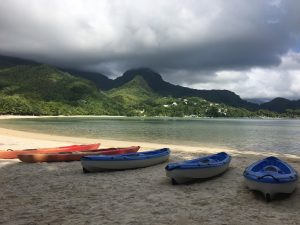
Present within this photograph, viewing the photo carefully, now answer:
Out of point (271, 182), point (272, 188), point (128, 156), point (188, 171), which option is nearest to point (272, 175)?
point (271, 182)

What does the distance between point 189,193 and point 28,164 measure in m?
11.7

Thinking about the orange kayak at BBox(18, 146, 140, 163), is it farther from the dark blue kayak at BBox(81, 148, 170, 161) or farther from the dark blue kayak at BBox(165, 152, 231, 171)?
the dark blue kayak at BBox(165, 152, 231, 171)

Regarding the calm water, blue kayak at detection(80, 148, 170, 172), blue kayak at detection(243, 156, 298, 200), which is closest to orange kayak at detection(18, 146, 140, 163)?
blue kayak at detection(80, 148, 170, 172)

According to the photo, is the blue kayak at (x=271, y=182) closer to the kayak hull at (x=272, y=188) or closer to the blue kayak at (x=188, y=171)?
the kayak hull at (x=272, y=188)

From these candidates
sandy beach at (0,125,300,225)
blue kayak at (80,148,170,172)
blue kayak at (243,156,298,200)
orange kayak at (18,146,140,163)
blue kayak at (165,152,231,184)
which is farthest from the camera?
orange kayak at (18,146,140,163)

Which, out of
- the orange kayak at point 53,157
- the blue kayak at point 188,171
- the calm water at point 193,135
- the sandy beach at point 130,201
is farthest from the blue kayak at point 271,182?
the calm water at point 193,135

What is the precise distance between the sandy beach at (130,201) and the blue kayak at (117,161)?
0.46m

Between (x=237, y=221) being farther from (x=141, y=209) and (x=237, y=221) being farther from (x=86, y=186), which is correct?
(x=86, y=186)

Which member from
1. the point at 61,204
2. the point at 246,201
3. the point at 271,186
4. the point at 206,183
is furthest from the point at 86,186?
the point at 271,186

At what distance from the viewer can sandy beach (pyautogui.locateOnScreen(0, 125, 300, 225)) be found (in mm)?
9812

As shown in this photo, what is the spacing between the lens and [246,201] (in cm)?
1194

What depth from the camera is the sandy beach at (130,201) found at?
9812mm

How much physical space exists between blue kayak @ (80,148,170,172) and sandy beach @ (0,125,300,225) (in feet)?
1.51

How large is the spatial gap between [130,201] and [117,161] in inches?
239
